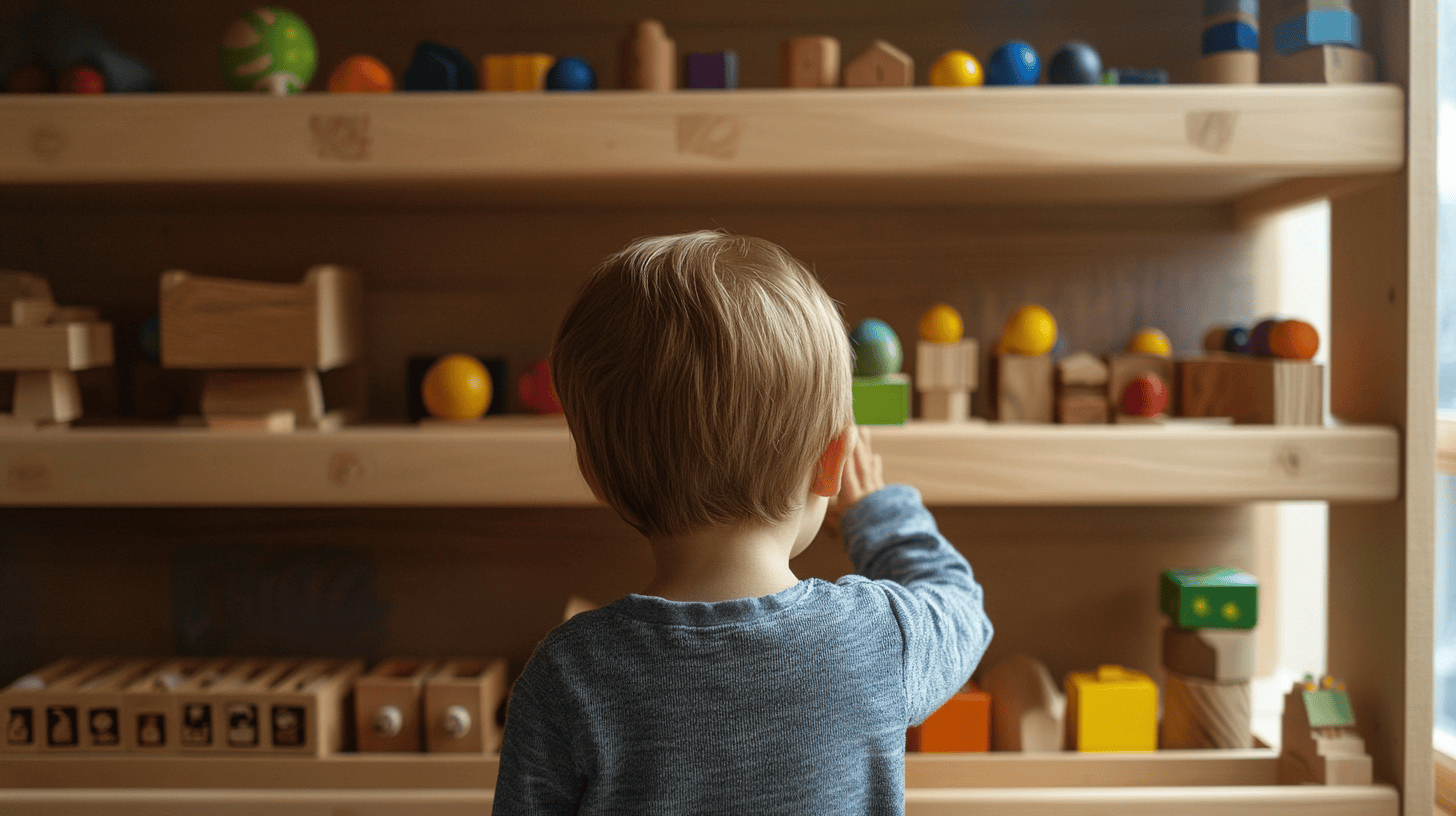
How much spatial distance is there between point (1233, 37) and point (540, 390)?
75cm

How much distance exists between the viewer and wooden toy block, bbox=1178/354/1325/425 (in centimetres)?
96

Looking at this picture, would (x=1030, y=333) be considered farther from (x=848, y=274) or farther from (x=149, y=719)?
(x=149, y=719)

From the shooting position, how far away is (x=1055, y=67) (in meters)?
0.96

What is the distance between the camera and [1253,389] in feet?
3.26

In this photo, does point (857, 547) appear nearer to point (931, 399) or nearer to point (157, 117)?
point (931, 399)

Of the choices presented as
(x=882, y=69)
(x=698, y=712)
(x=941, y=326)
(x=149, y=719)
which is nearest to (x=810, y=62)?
(x=882, y=69)

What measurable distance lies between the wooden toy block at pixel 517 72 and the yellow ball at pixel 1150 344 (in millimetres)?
682

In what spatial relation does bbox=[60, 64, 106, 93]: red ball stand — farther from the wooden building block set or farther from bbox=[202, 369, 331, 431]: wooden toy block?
the wooden building block set

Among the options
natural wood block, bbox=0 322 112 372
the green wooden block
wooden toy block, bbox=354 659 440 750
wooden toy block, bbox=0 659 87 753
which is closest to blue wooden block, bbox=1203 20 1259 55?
the green wooden block

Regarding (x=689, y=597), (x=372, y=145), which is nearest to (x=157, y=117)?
(x=372, y=145)

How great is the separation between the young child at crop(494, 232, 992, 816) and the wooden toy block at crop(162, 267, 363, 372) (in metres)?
0.53

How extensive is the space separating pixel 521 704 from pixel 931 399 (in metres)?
0.62

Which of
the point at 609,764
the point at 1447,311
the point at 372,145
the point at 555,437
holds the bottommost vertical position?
the point at 609,764

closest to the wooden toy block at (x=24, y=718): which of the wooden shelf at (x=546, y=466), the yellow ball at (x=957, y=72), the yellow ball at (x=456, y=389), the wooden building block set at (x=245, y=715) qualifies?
the wooden building block set at (x=245, y=715)
